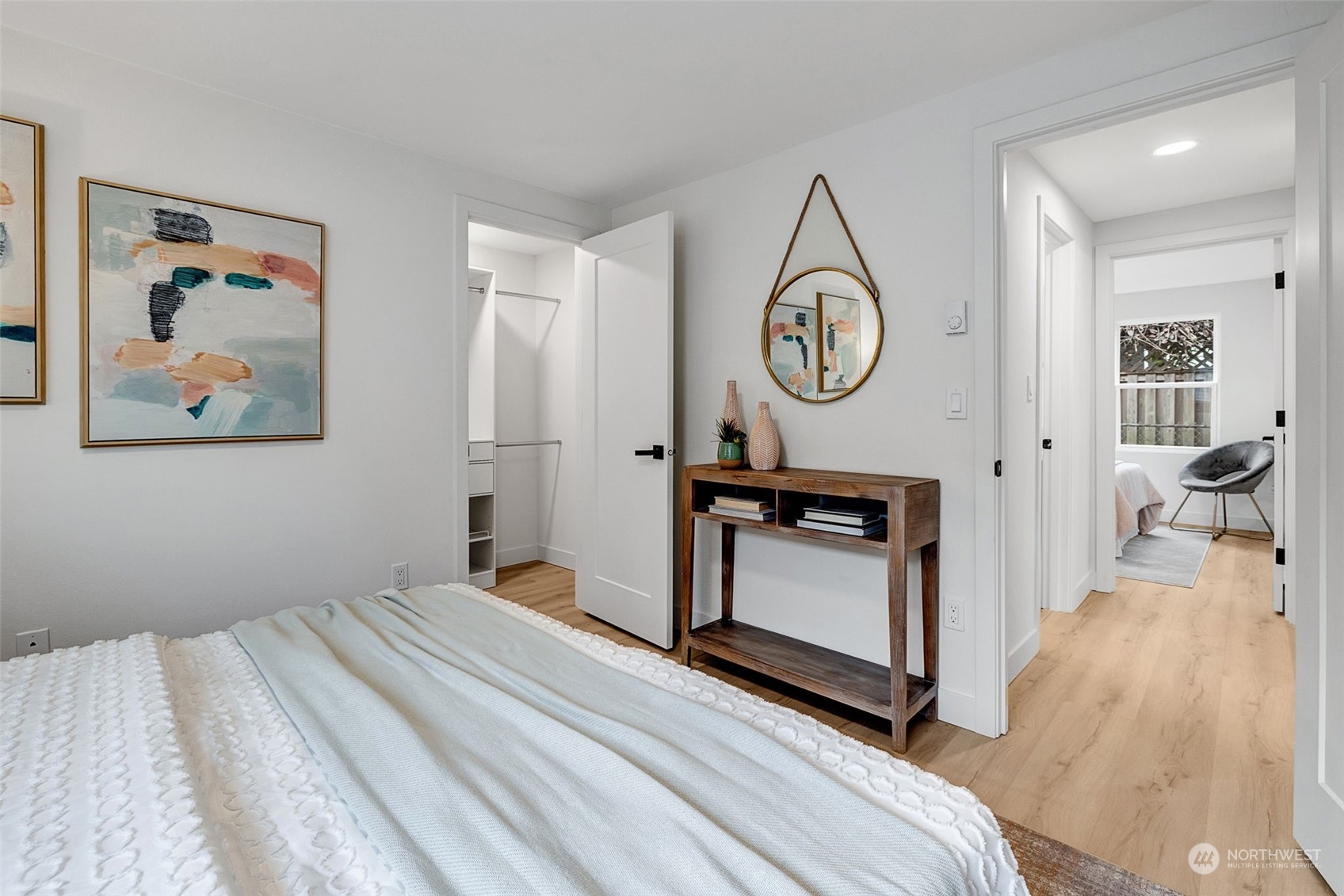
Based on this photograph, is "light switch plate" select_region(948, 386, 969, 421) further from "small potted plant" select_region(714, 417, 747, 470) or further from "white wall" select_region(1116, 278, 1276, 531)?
"white wall" select_region(1116, 278, 1276, 531)

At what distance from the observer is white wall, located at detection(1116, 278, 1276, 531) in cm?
576

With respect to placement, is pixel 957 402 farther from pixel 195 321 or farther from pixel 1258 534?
pixel 1258 534

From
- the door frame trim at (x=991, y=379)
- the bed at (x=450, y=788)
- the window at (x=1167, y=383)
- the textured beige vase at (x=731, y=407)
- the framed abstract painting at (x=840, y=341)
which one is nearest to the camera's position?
the bed at (x=450, y=788)

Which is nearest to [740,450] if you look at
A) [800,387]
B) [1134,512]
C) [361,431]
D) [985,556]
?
[800,387]

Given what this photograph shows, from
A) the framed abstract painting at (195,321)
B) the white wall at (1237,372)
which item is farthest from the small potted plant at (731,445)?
the white wall at (1237,372)

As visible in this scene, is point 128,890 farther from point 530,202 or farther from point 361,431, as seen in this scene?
point 530,202

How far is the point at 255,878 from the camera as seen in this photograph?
0.78 meters

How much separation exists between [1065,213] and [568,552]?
154 inches

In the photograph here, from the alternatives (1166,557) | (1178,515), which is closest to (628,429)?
(1166,557)

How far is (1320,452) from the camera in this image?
1.59 meters

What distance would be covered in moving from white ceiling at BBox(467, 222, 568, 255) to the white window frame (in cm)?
522

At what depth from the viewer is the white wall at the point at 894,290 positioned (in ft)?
6.88

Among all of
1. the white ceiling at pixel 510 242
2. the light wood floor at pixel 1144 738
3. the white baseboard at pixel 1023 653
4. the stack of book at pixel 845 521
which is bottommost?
the light wood floor at pixel 1144 738

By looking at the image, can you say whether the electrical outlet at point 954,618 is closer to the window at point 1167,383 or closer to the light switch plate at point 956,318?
the light switch plate at point 956,318
